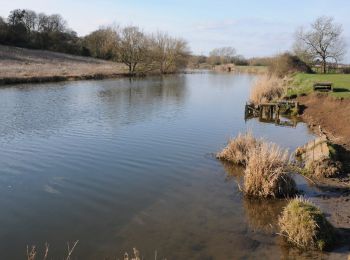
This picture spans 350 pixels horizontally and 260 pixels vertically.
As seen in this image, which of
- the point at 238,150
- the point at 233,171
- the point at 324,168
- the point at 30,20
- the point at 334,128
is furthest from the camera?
the point at 30,20

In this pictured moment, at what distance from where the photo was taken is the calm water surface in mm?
7656

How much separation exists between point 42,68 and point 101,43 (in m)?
30.2

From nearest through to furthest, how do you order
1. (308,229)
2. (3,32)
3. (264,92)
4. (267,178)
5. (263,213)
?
(308,229) → (263,213) → (267,178) → (264,92) → (3,32)

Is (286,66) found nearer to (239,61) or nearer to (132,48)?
A: (132,48)

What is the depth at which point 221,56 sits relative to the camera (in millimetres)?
108250

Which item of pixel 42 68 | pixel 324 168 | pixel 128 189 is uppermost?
pixel 42 68

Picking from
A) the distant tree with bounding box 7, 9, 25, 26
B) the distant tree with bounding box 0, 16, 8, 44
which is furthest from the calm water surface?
the distant tree with bounding box 7, 9, 25, 26

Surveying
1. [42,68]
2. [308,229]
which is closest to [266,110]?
[308,229]

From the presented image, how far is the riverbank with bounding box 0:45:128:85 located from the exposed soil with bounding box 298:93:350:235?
25.8m

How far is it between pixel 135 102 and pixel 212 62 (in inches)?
3026

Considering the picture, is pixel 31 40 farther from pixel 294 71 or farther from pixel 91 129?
pixel 91 129

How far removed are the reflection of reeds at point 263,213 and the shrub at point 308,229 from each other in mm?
640

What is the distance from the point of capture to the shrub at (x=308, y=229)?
7473 millimetres

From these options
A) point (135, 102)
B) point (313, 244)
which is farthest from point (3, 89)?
point (313, 244)
